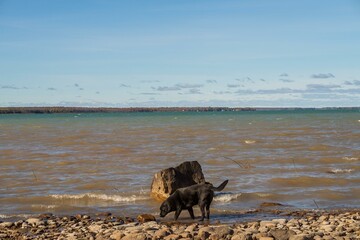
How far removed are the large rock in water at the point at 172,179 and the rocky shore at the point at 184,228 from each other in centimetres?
242

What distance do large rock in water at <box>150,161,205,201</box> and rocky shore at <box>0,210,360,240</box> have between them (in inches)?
95.4

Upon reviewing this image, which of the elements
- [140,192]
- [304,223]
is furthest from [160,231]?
[140,192]

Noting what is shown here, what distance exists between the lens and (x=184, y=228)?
1104 centimetres

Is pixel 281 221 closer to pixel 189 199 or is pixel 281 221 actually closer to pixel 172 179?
pixel 189 199

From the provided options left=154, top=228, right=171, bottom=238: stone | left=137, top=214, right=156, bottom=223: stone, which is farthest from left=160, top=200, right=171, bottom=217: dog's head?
left=154, top=228, right=171, bottom=238: stone

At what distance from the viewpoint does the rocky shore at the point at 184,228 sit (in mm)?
9867

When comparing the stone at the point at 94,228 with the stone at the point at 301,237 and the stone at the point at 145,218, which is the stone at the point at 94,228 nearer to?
the stone at the point at 145,218

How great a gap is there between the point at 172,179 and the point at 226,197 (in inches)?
67.6

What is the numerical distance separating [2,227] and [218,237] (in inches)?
201

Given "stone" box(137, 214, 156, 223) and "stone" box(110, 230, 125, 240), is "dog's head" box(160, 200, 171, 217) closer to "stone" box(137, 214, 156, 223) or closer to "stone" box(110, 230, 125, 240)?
"stone" box(137, 214, 156, 223)

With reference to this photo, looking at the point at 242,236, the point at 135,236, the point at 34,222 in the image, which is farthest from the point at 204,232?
the point at 34,222

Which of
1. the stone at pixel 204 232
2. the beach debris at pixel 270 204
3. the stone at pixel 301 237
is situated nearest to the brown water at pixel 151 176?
the beach debris at pixel 270 204

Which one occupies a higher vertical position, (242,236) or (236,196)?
(242,236)

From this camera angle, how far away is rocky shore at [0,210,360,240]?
987 cm
